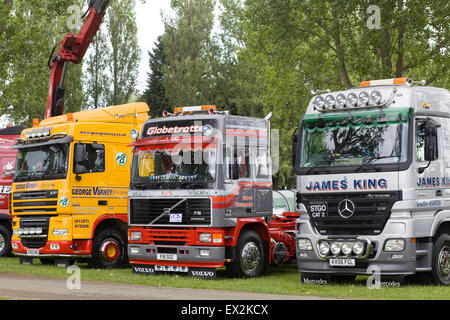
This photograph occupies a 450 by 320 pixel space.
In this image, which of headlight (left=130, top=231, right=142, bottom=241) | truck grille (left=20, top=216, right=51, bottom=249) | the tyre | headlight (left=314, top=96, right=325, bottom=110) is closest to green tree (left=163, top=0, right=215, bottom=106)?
the tyre

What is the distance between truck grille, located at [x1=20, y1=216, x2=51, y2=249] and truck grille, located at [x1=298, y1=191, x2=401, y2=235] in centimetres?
686

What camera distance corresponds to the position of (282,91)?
30750mm

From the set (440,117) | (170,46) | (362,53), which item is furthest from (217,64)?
(440,117)

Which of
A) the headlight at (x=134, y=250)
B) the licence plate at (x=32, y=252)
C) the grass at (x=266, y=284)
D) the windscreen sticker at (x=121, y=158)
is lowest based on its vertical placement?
the grass at (x=266, y=284)

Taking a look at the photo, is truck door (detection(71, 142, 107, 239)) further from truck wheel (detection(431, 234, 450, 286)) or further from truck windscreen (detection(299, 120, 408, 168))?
truck wheel (detection(431, 234, 450, 286))

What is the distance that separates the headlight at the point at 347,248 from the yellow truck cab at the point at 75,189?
676 centimetres

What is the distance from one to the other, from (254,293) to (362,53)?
14320mm

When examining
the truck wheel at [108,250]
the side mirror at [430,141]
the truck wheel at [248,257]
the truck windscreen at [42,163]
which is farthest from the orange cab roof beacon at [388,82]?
the truck wheel at [108,250]

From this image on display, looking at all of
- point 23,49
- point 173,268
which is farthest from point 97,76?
point 173,268

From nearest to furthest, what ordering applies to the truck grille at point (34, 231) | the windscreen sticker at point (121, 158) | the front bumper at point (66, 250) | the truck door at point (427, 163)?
the truck door at point (427, 163)
the front bumper at point (66, 250)
the truck grille at point (34, 231)
the windscreen sticker at point (121, 158)

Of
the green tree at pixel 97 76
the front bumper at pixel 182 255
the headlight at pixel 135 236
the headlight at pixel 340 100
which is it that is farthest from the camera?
the green tree at pixel 97 76

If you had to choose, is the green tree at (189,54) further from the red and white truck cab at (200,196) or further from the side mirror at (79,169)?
the red and white truck cab at (200,196)

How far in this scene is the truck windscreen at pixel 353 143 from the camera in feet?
42.7
